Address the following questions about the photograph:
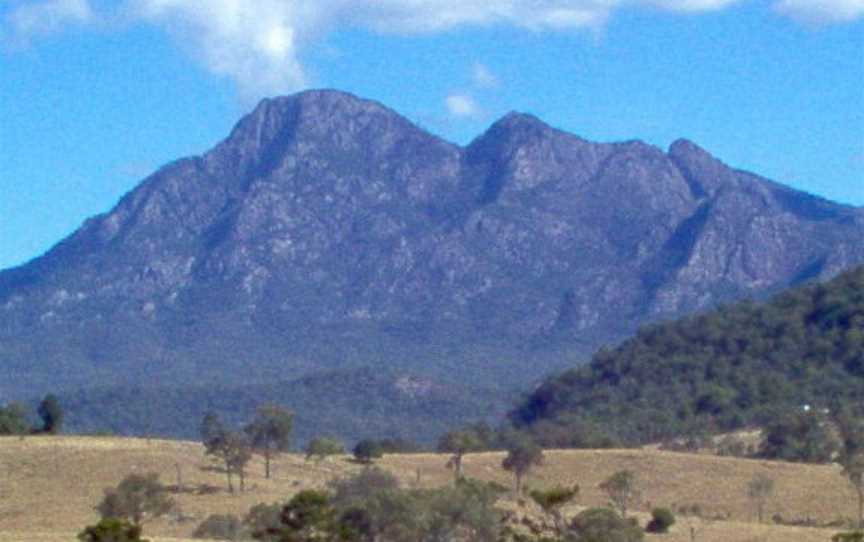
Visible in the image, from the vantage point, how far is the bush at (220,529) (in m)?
58.4

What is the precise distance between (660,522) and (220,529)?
16.1 meters

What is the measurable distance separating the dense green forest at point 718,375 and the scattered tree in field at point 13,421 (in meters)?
30.9

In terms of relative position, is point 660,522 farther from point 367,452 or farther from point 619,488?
point 367,452

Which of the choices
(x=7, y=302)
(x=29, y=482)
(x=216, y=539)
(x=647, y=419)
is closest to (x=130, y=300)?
(x=7, y=302)

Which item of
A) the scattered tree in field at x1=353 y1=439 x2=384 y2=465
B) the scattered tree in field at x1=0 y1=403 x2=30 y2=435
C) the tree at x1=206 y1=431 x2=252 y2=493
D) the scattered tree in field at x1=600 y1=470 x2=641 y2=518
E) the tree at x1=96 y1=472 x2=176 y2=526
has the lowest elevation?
the tree at x1=96 y1=472 x2=176 y2=526

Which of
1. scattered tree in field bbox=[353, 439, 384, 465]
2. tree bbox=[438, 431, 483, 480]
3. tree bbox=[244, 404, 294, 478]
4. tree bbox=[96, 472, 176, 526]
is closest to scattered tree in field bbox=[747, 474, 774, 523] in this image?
tree bbox=[438, 431, 483, 480]

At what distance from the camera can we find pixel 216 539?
57344mm

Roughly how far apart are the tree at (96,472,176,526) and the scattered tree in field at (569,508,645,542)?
13087mm

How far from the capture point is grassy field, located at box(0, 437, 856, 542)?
6631 centimetres

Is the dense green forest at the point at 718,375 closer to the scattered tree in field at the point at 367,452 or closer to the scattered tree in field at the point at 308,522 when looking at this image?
the scattered tree in field at the point at 367,452

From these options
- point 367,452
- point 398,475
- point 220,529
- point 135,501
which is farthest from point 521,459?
point 135,501

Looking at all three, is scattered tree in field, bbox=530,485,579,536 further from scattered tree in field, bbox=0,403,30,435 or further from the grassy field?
scattered tree in field, bbox=0,403,30,435

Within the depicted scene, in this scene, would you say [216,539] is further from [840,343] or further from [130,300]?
[130,300]

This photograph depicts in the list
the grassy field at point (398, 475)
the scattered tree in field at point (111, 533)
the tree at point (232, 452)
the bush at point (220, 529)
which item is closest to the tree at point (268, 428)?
the grassy field at point (398, 475)
